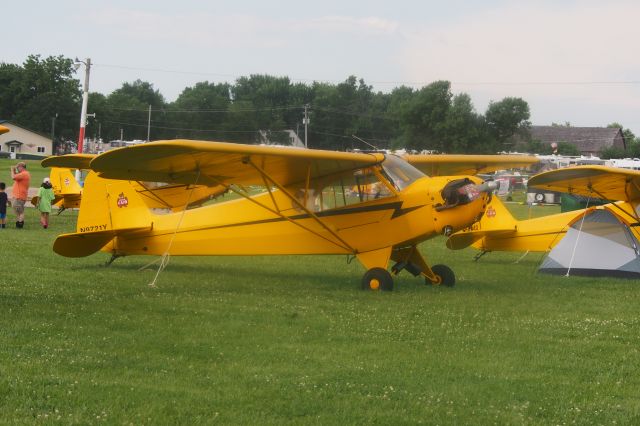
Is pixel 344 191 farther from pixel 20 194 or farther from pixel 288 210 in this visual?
pixel 20 194

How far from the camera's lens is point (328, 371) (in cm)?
722

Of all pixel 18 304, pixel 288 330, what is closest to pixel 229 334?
pixel 288 330

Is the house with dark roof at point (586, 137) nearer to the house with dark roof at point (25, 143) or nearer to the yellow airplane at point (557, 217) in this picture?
the house with dark roof at point (25, 143)

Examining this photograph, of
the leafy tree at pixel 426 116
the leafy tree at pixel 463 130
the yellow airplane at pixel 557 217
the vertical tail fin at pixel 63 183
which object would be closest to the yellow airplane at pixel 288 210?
the yellow airplane at pixel 557 217

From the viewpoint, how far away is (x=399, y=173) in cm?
1333

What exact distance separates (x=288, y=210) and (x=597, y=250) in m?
6.31

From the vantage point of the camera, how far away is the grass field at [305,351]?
606 centimetres

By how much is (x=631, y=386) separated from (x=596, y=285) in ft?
25.3

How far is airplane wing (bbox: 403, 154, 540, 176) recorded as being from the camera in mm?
16344

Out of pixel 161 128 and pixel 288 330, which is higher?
pixel 161 128

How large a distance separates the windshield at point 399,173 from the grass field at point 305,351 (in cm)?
175

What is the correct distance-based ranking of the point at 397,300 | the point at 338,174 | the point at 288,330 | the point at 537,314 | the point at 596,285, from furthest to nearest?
the point at 596,285, the point at 338,174, the point at 397,300, the point at 537,314, the point at 288,330

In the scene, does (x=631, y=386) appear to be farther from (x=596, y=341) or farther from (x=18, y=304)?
(x=18, y=304)

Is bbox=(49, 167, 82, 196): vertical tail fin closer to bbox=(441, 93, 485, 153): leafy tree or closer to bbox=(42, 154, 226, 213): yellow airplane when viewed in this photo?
bbox=(42, 154, 226, 213): yellow airplane
